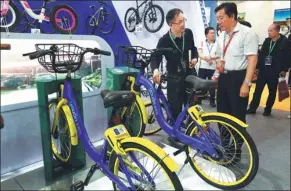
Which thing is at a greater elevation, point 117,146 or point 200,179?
point 117,146

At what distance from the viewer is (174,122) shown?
2615 millimetres

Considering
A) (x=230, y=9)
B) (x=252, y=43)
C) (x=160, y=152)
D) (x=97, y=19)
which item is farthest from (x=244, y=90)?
(x=97, y=19)

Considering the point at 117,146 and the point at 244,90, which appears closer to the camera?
the point at 117,146

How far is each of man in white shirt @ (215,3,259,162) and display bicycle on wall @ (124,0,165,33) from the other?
350 cm

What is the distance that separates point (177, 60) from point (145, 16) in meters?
3.42

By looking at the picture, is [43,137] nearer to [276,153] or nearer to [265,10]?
[265,10]

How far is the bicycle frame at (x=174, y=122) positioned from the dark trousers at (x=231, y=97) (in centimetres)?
19

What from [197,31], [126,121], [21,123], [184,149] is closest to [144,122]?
[126,121]

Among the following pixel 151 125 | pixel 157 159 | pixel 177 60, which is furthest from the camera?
pixel 151 125

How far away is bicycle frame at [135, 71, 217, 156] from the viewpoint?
6.84ft

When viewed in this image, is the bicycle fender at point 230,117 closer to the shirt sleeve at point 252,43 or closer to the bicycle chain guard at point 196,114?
the bicycle chain guard at point 196,114

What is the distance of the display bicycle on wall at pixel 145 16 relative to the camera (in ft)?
18.3

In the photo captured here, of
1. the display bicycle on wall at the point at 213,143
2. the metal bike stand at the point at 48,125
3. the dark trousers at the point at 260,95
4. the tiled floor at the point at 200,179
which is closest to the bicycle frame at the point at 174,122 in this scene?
the display bicycle on wall at the point at 213,143

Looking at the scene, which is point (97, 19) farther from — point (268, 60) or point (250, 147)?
point (250, 147)
